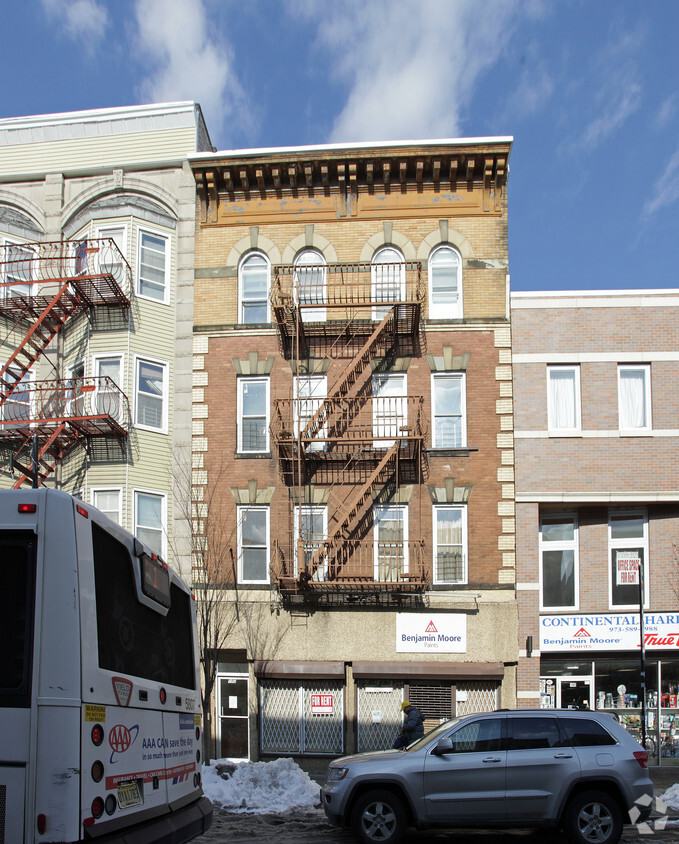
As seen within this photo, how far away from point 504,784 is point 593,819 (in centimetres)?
112

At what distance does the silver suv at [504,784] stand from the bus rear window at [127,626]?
340 cm

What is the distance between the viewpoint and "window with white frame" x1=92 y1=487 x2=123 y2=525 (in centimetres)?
2008

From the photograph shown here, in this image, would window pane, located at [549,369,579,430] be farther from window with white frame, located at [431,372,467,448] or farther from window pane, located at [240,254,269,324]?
window pane, located at [240,254,269,324]

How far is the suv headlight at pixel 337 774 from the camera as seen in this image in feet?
35.9

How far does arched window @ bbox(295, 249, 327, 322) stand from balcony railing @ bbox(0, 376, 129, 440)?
4.73 metres

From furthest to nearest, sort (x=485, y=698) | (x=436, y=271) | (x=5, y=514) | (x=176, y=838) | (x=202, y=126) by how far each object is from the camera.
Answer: (x=202, y=126) → (x=436, y=271) → (x=485, y=698) → (x=176, y=838) → (x=5, y=514)

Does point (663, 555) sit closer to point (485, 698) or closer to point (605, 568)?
point (605, 568)

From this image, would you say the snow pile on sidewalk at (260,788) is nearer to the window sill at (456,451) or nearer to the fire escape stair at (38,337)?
the window sill at (456,451)

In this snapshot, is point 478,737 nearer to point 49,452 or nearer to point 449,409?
point 449,409

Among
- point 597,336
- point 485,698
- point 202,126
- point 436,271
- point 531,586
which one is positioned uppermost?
point 202,126

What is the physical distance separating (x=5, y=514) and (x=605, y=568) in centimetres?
1624

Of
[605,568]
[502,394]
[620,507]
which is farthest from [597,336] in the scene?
[605,568]

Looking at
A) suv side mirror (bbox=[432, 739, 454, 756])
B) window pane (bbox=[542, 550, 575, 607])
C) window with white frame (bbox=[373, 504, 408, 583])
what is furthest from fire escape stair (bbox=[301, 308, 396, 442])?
suv side mirror (bbox=[432, 739, 454, 756])

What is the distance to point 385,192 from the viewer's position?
2144cm
